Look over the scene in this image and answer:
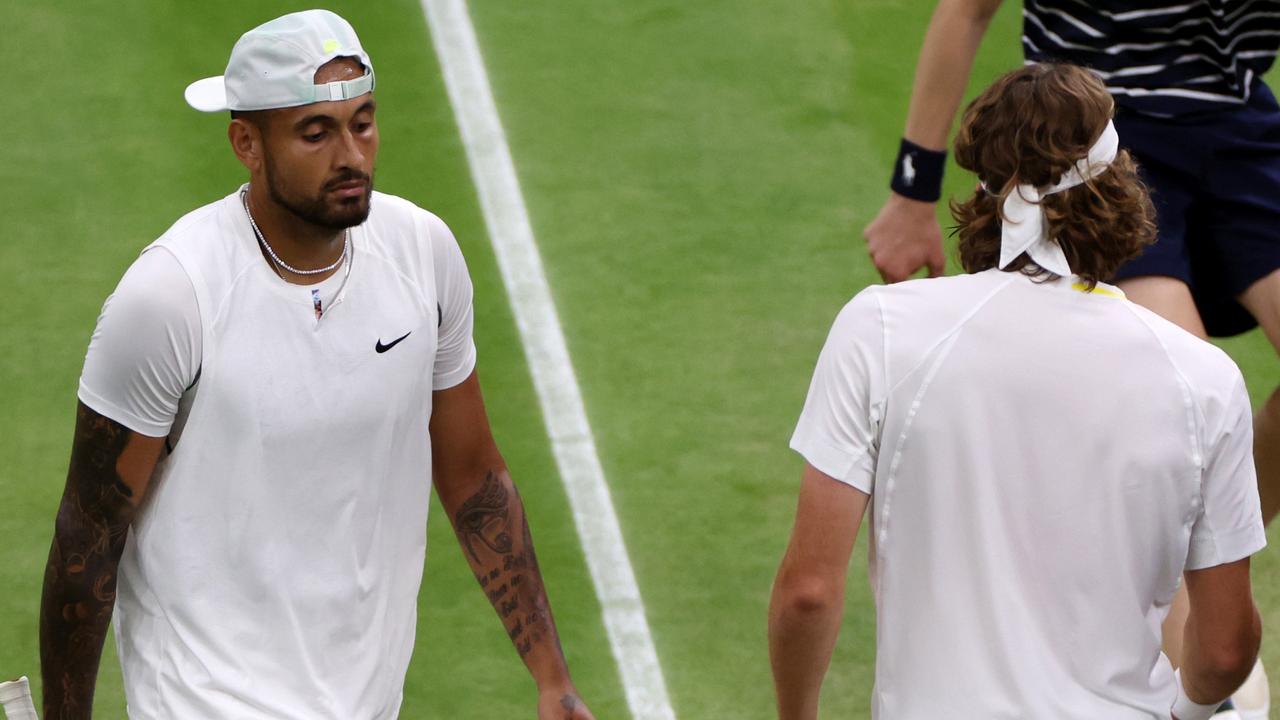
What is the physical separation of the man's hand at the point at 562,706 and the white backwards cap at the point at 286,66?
A: 1381 mm

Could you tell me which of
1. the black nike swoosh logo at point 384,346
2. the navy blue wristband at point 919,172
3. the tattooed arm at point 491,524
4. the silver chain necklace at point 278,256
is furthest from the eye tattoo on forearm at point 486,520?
the navy blue wristband at point 919,172

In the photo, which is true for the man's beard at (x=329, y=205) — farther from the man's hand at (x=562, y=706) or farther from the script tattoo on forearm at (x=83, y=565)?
the man's hand at (x=562, y=706)

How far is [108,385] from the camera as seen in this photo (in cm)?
377

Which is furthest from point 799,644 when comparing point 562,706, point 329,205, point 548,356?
point 548,356

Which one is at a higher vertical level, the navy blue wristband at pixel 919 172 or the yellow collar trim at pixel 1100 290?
the yellow collar trim at pixel 1100 290

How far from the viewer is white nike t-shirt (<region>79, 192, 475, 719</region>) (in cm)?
379

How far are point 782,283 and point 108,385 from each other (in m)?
4.24

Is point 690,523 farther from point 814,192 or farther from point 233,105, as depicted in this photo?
point 233,105

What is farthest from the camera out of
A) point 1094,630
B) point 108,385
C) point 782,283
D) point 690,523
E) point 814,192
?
point 814,192

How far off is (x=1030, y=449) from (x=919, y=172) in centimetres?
152

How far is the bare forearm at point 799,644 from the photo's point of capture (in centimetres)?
365

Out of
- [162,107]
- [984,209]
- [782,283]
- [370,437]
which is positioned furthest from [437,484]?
[162,107]

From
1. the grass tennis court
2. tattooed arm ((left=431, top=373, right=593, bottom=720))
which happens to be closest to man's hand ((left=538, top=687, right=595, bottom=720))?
tattooed arm ((left=431, top=373, right=593, bottom=720))

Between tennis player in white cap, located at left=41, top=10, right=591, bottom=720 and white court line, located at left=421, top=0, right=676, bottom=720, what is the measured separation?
1.86 metres
